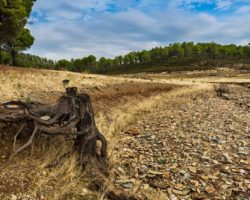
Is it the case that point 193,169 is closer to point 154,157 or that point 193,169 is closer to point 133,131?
point 154,157

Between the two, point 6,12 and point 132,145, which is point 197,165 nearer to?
point 132,145

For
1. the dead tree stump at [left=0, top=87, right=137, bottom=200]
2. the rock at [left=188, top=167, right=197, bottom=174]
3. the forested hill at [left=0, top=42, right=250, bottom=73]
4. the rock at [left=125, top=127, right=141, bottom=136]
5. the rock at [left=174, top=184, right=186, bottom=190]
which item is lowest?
the rock at [left=174, top=184, right=186, bottom=190]

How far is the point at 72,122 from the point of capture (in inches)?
294

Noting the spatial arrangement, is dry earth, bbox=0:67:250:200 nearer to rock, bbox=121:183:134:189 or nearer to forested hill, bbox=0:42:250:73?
rock, bbox=121:183:134:189

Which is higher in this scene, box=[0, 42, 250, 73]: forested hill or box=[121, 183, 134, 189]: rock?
box=[0, 42, 250, 73]: forested hill

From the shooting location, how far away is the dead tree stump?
23.1 ft

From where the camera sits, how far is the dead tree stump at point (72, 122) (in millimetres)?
7031

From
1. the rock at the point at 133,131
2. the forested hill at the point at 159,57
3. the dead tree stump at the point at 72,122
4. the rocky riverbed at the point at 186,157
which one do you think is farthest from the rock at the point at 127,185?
the forested hill at the point at 159,57

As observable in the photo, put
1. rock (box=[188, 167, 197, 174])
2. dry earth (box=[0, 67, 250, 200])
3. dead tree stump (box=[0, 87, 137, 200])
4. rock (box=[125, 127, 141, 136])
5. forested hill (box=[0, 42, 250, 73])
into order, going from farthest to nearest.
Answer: forested hill (box=[0, 42, 250, 73])
rock (box=[125, 127, 141, 136])
rock (box=[188, 167, 197, 174])
dead tree stump (box=[0, 87, 137, 200])
dry earth (box=[0, 67, 250, 200])

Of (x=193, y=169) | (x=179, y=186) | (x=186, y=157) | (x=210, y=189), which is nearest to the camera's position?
(x=210, y=189)

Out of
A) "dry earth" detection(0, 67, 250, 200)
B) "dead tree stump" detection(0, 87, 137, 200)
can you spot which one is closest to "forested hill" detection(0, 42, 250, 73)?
"dry earth" detection(0, 67, 250, 200)

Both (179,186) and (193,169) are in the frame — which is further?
(193,169)

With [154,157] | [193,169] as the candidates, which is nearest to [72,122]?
[154,157]

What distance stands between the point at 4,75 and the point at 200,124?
12.7 metres
